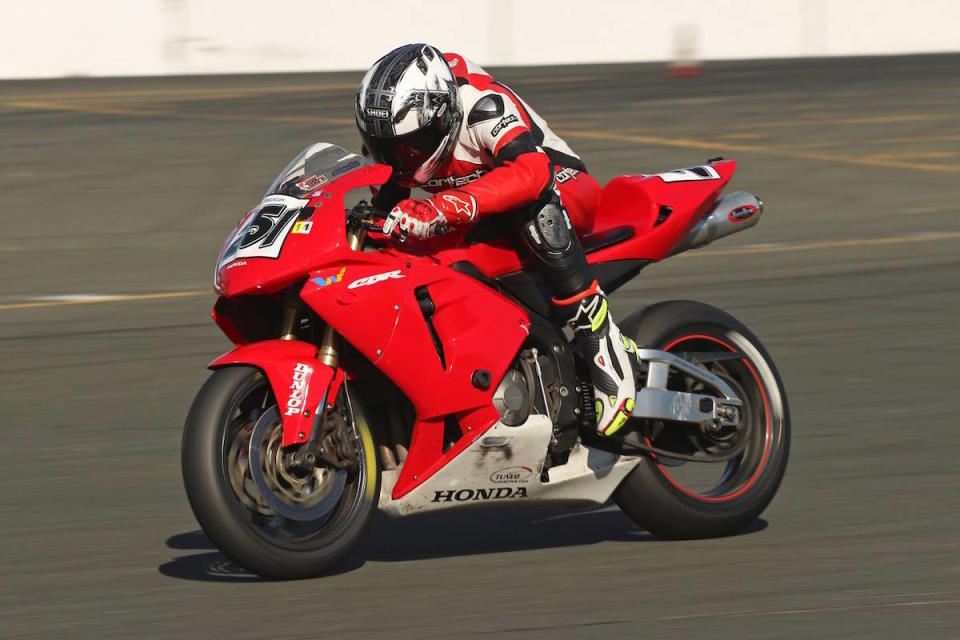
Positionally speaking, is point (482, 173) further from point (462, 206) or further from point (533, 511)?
point (533, 511)

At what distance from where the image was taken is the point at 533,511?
668cm

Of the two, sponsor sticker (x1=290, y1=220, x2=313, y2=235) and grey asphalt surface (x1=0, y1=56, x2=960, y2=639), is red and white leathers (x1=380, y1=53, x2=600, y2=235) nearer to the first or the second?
sponsor sticker (x1=290, y1=220, x2=313, y2=235)

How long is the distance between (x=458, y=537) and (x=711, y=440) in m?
0.98

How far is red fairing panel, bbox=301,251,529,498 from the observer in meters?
5.46

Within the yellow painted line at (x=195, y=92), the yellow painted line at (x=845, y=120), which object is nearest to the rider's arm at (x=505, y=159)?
the yellow painted line at (x=845, y=120)

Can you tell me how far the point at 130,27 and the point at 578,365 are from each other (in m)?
23.0

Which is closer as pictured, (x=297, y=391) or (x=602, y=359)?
(x=297, y=391)

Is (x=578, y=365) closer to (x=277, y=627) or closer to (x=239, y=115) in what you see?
(x=277, y=627)

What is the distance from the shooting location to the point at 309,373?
5449 mm

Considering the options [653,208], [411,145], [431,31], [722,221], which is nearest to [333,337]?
[411,145]

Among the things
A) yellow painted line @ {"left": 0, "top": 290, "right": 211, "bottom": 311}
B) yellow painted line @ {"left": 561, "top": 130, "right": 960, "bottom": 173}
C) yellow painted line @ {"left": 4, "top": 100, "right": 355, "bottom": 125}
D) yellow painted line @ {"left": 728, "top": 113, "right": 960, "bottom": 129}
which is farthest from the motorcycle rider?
yellow painted line @ {"left": 4, "top": 100, "right": 355, "bottom": 125}

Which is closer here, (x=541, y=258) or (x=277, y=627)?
(x=277, y=627)

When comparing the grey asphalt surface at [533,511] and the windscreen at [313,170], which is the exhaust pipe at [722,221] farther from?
the windscreen at [313,170]

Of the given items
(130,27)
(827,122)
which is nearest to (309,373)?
(827,122)
